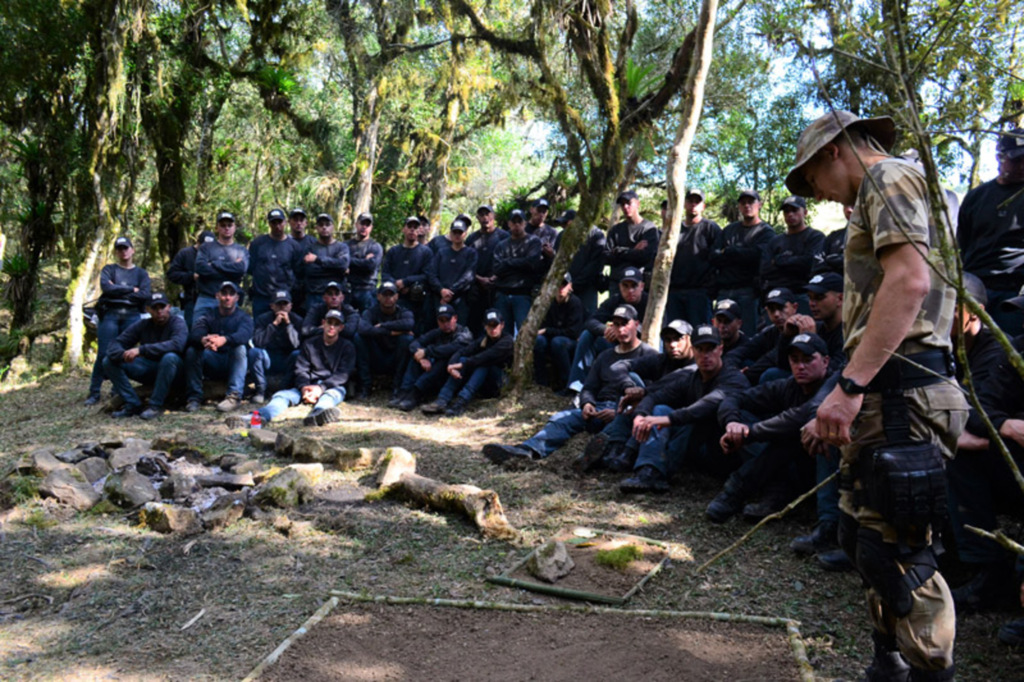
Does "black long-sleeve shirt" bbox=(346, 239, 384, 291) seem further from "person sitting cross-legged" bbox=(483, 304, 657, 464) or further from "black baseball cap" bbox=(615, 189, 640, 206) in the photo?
"person sitting cross-legged" bbox=(483, 304, 657, 464)

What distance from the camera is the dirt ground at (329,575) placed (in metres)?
3.59

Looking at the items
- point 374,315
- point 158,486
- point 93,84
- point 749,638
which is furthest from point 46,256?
point 749,638

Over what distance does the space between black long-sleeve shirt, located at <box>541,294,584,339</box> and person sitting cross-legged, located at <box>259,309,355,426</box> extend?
2135mm

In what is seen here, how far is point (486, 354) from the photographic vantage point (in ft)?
27.8

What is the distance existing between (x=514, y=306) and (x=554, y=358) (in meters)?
0.79

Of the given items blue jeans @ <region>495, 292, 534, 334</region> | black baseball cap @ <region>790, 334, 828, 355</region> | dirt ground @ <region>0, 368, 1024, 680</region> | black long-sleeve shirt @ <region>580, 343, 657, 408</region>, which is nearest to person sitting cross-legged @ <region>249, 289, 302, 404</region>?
blue jeans @ <region>495, 292, 534, 334</region>

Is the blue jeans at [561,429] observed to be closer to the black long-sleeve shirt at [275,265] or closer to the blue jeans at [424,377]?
the blue jeans at [424,377]

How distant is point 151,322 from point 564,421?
4.73 metres

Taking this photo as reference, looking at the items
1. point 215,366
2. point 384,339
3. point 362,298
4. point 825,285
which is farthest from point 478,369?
point 825,285

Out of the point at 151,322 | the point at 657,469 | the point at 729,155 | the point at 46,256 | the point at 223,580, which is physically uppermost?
the point at 729,155

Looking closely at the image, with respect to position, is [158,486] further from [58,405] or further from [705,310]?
[705,310]

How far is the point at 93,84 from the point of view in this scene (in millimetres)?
11266

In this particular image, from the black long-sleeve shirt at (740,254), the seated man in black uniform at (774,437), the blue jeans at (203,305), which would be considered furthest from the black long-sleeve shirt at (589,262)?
the blue jeans at (203,305)

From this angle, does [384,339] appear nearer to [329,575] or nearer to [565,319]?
[565,319]
